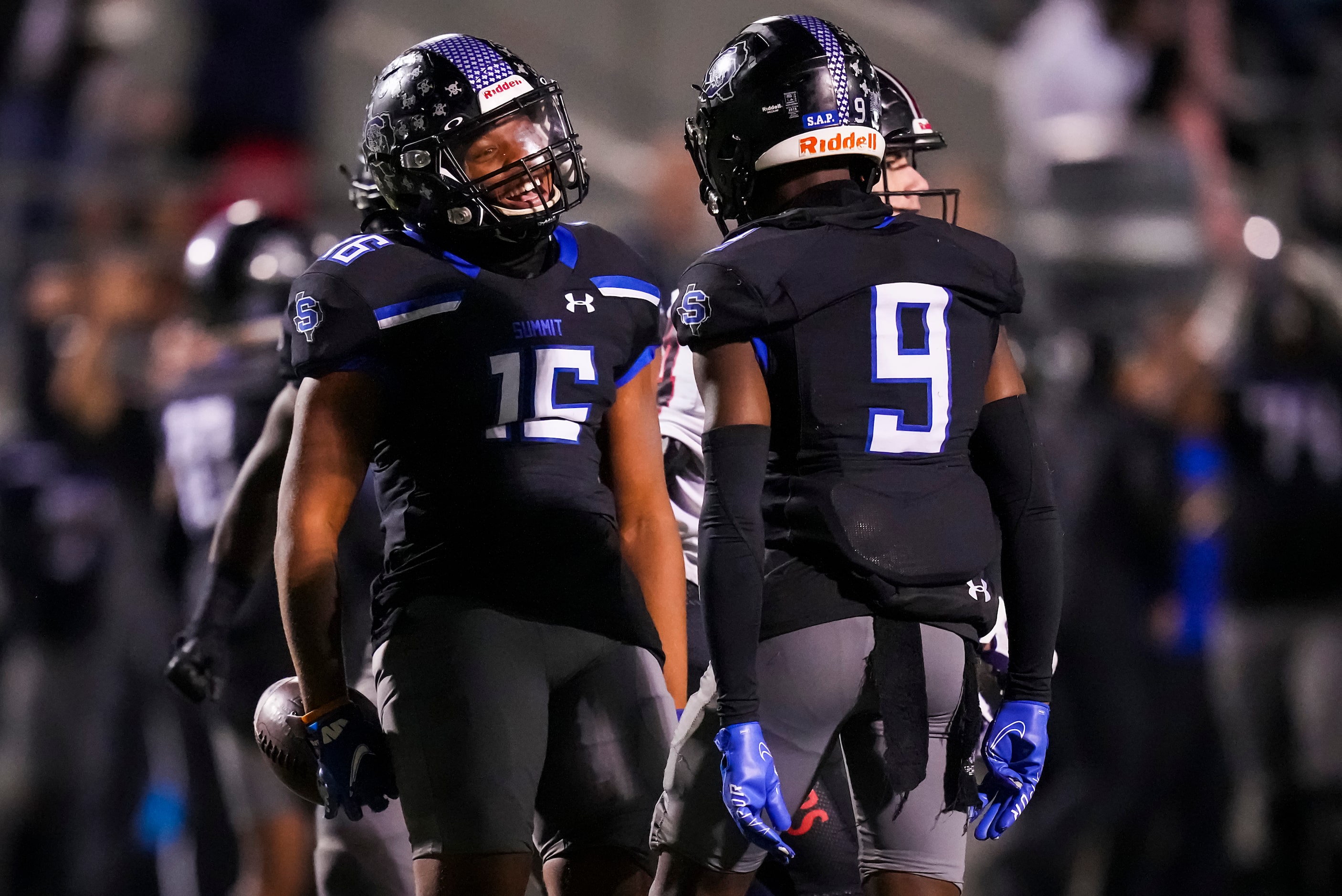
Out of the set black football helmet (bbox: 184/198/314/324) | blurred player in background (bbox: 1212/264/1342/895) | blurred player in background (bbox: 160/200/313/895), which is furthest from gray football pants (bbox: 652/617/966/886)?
blurred player in background (bbox: 1212/264/1342/895)

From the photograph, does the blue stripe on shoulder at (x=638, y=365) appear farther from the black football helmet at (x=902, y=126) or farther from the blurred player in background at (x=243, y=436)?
the blurred player in background at (x=243, y=436)

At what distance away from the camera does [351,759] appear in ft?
9.70

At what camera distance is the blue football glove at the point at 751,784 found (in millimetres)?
2752

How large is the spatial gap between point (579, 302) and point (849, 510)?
0.59 meters

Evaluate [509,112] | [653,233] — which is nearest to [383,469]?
[509,112]

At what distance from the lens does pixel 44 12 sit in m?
8.41

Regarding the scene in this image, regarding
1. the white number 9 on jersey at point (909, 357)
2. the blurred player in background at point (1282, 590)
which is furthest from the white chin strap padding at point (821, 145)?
the blurred player in background at point (1282, 590)

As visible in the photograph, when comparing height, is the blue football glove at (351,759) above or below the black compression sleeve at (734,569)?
below

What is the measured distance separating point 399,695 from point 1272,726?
5.17 m

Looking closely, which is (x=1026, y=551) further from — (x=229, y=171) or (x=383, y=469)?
(x=229, y=171)

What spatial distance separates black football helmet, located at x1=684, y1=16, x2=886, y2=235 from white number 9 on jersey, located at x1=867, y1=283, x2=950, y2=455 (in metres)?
0.27

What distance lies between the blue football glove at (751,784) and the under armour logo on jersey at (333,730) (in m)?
0.59

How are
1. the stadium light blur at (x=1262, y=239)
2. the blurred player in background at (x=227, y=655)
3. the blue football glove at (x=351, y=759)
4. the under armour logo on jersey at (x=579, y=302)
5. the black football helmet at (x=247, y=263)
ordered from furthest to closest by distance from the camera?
1. the stadium light blur at (x=1262, y=239)
2. the black football helmet at (x=247, y=263)
3. the blurred player in background at (x=227, y=655)
4. the under armour logo on jersey at (x=579, y=302)
5. the blue football glove at (x=351, y=759)

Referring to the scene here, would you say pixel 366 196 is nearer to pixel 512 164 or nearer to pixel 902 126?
pixel 512 164
